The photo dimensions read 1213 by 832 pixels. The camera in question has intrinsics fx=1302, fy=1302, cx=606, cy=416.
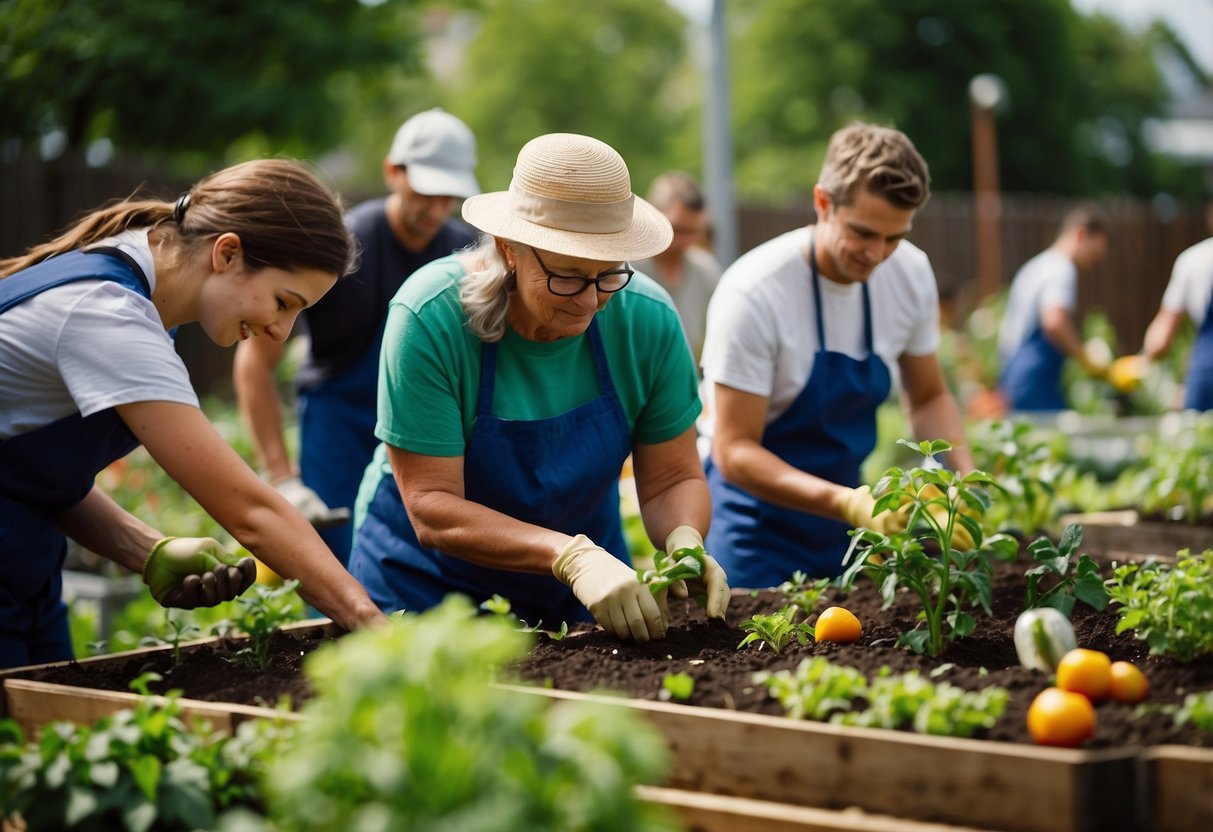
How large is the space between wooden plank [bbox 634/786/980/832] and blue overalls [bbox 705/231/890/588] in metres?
1.52

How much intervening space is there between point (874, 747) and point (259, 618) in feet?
4.15

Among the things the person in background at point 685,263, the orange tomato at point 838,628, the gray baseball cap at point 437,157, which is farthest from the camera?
the person in background at point 685,263

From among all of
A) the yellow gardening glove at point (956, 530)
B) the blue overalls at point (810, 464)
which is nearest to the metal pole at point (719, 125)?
the blue overalls at point (810, 464)

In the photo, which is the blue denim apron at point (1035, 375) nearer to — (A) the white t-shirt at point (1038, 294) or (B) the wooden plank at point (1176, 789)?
(A) the white t-shirt at point (1038, 294)

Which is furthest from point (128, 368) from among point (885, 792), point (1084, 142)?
point (1084, 142)

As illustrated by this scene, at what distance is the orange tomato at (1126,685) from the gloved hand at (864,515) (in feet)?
3.11

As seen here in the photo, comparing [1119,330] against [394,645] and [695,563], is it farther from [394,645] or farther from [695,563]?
[394,645]

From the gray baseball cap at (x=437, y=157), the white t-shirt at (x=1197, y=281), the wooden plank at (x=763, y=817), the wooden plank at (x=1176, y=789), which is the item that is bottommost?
the wooden plank at (x=763, y=817)

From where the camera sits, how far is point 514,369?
2.74 meters

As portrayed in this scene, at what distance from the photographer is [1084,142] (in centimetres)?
2952

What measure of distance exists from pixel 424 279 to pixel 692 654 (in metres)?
0.95

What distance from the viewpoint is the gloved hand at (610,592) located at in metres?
2.43

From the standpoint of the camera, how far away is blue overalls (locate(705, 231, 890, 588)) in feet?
11.1

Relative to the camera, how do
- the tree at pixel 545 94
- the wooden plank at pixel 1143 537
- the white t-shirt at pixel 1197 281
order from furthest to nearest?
1. the tree at pixel 545 94
2. the white t-shirt at pixel 1197 281
3. the wooden plank at pixel 1143 537
